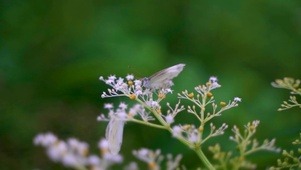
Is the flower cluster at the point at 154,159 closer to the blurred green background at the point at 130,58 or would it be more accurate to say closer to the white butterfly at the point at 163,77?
the white butterfly at the point at 163,77

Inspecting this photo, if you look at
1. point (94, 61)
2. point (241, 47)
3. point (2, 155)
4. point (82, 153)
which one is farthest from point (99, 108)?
point (82, 153)

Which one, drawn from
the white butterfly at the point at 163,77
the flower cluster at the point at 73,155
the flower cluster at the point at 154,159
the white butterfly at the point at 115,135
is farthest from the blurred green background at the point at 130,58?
the flower cluster at the point at 73,155

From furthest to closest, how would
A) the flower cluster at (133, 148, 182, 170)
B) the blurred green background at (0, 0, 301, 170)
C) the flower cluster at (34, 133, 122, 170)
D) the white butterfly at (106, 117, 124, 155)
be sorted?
1. the blurred green background at (0, 0, 301, 170)
2. the white butterfly at (106, 117, 124, 155)
3. the flower cluster at (133, 148, 182, 170)
4. the flower cluster at (34, 133, 122, 170)

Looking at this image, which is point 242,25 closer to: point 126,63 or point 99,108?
point 126,63

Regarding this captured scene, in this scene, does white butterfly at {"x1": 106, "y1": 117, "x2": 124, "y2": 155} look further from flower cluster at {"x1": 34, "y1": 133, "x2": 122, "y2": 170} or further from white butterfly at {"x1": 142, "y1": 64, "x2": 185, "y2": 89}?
flower cluster at {"x1": 34, "y1": 133, "x2": 122, "y2": 170}

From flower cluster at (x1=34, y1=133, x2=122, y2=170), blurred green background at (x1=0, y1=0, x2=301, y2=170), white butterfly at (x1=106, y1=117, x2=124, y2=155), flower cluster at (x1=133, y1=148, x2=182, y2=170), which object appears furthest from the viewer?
blurred green background at (x1=0, y1=0, x2=301, y2=170)

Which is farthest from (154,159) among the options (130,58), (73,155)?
(130,58)

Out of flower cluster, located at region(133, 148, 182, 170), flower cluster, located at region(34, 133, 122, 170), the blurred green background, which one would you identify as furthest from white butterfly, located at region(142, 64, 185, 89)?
the blurred green background

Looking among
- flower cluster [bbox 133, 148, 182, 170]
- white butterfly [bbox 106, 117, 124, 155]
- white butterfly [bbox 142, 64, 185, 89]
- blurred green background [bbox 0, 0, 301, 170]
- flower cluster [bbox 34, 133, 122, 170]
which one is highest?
blurred green background [bbox 0, 0, 301, 170]
